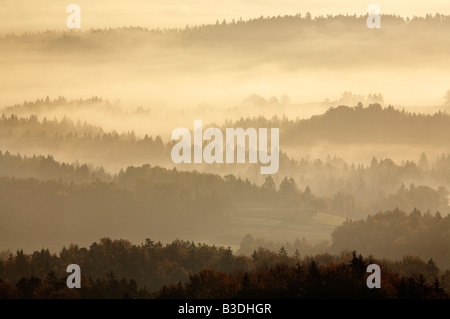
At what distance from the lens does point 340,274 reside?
538ft

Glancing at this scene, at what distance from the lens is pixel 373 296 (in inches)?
5842
